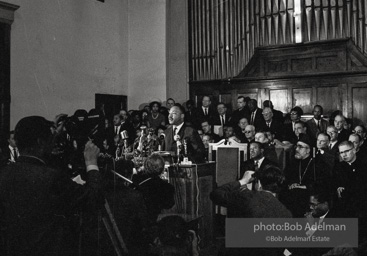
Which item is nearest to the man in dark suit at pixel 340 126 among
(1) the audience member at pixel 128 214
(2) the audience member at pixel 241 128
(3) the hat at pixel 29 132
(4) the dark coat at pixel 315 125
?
(4) the dark coat at pixel 315 125

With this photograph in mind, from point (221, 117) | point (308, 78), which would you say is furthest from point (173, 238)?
point (308, 78)

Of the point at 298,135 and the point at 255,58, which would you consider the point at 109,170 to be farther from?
the point at 255,58

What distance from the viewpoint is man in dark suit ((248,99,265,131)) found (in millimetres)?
8125

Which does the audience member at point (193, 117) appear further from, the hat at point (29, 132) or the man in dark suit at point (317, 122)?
the hat at point (29, 132)

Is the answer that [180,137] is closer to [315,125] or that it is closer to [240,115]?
[240,115]

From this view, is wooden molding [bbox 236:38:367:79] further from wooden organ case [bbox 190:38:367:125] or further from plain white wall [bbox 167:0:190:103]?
plain white wall [bbox 167:0:190:103]

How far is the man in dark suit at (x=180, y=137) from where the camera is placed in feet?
16.6

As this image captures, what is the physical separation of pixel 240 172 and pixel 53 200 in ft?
11.5

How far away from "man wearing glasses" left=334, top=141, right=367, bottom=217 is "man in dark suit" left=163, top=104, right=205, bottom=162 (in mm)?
1657

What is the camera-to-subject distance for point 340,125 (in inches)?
282

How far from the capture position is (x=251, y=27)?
9.85 metres

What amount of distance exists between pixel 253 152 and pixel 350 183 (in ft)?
3.92

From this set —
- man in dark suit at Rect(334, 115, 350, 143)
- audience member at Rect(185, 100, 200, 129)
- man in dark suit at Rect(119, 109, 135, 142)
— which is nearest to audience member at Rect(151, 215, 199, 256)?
man in dark suit at Rect(334, 115, 350, 143)

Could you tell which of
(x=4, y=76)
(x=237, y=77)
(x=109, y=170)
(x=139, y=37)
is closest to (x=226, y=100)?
(x=237, y=77)
